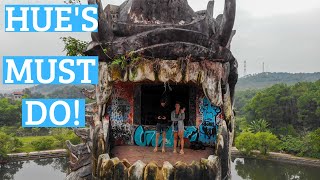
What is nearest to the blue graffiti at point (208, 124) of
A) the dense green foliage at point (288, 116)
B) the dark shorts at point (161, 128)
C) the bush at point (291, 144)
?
the dark shorts at point (161, 128)

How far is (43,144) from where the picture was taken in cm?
4622

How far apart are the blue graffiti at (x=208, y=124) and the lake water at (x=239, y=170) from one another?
89.2 feet

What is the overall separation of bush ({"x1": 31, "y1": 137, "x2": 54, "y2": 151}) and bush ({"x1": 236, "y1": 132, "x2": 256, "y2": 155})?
22.1 m

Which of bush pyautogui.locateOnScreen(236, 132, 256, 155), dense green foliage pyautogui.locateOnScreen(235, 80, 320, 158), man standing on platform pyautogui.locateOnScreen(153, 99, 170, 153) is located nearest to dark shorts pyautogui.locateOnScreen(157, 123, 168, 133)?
man standing on platform pyautogui.locateOnScreen(153, 99, 170, 153)

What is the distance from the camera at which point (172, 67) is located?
8070 millimetres

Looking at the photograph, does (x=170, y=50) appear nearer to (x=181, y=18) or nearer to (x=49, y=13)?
(x=181, y=18)

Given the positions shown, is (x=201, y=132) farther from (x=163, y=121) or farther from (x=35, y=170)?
(x=35, y=170)

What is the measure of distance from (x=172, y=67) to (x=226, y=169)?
2.51 m

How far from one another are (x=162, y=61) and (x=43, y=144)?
136ft

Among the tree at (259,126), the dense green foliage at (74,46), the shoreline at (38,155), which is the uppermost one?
the dense green foliage at (74,46)

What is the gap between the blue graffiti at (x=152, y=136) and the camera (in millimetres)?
10953

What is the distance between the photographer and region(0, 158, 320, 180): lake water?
3650 cm

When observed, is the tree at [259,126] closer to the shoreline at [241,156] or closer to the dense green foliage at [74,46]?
the shoreline at [241,156]

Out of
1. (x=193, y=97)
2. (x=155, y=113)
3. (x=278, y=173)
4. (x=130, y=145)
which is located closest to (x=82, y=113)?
(x=130, y=145)
